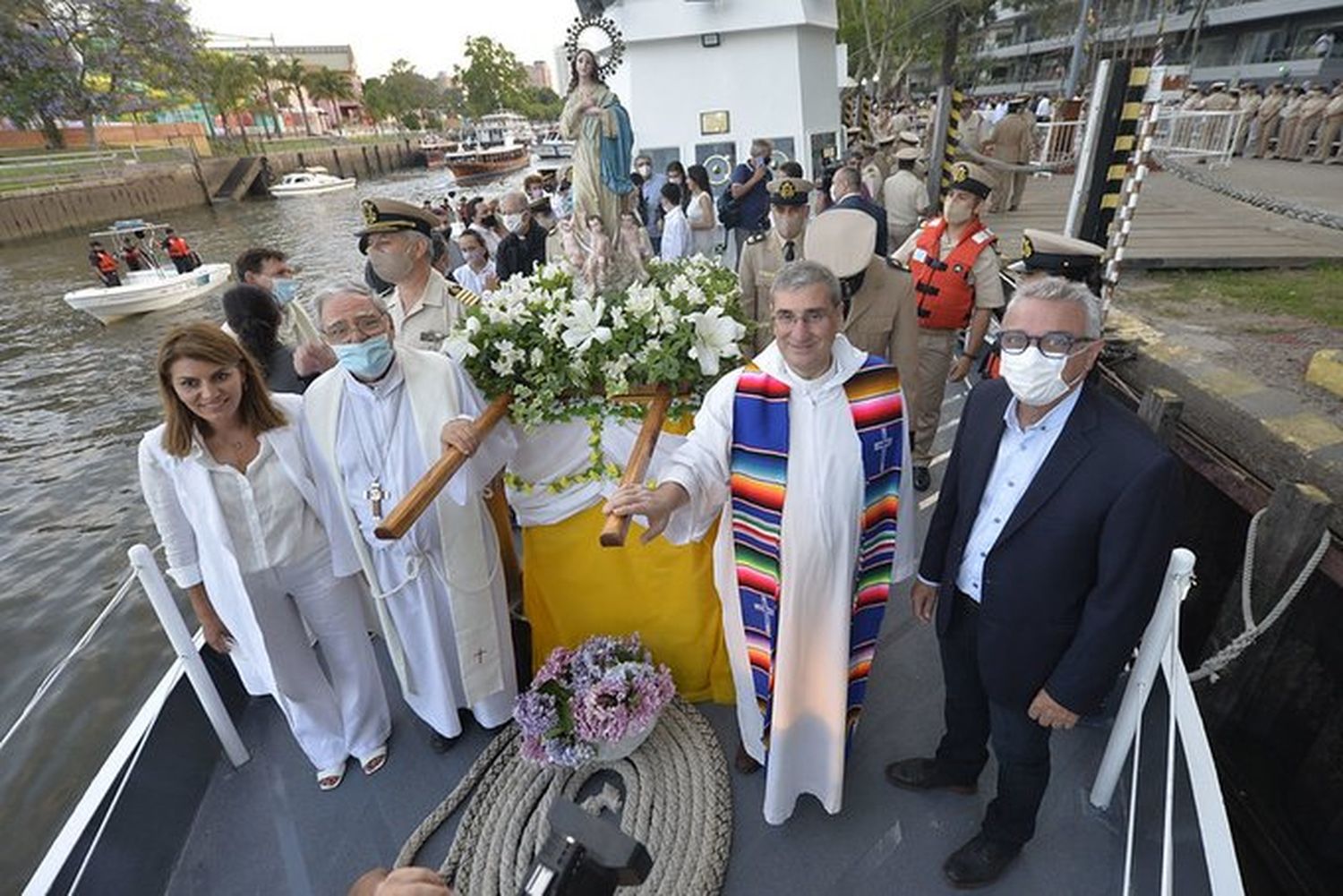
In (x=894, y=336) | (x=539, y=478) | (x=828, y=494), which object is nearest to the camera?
(x=828, y=494)

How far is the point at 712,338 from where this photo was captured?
2.78 m

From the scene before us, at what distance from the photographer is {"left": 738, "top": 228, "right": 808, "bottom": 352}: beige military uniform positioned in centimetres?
450

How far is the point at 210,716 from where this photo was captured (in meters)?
2.99

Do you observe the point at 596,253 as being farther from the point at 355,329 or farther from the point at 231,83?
the point at 231,83

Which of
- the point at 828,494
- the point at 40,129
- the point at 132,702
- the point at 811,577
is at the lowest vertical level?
the point at 132,702

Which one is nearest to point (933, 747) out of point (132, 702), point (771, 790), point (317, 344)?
point (771, 790)

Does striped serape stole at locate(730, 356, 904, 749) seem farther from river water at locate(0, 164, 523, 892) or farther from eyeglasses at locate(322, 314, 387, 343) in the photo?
river water at locate(0, 164, 523, 892)

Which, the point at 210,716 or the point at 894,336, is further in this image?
the point at 894,336

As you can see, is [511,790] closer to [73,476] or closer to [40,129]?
[73,476]

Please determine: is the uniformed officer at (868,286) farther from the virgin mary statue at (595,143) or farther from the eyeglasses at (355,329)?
the eyeglasses at (355,329)

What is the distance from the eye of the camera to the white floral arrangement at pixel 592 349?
9.02 feet

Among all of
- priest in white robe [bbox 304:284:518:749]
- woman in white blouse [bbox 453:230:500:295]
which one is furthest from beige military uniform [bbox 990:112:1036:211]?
priest in white robe [bbox 304:284:518:749]

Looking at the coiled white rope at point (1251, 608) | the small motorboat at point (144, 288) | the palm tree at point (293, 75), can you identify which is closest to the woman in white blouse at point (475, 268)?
the coiled white rope at point (1251, 608)

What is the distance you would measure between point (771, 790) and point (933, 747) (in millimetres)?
897
